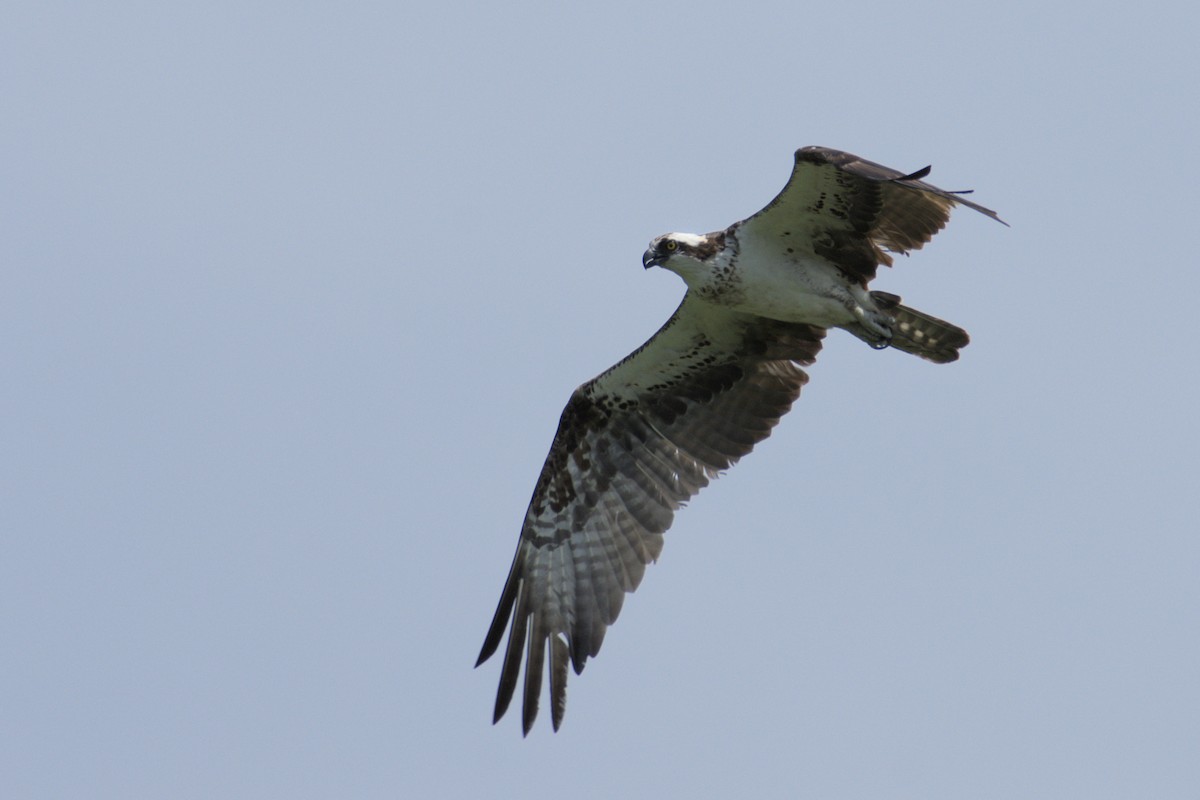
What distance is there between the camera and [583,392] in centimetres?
1459

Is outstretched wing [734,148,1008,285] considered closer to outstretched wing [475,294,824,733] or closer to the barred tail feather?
the barred tail feather

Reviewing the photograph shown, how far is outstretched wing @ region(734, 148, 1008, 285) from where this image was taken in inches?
496

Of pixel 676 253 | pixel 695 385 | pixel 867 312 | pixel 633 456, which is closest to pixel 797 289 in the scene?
pixel 867 312

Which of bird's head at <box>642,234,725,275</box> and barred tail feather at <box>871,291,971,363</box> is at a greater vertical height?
bird's head at <box>642,234,725,275</box>

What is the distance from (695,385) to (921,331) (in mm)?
2101

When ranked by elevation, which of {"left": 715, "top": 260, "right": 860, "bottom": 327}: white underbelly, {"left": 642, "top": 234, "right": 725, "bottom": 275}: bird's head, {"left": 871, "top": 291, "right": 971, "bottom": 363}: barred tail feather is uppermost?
{"left": 642, "top": 234, "right": 725, "bottom": 275}: bird's head

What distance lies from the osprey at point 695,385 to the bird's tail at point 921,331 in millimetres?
11

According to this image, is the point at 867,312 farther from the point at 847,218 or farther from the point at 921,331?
the point at 847,218

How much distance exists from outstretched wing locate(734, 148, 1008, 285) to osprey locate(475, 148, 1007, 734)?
1 cm

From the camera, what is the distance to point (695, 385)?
14453mm

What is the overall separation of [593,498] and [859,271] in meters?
3.11

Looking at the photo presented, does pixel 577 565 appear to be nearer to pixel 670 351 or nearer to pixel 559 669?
pixel 559 669

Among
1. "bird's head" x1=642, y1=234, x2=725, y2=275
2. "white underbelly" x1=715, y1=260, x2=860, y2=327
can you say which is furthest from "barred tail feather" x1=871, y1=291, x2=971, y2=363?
"bird's head" x1=642, y1=234, x2=725, y2=275

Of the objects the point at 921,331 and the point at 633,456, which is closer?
the point at 921,331
